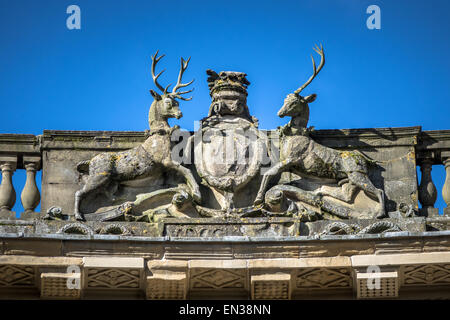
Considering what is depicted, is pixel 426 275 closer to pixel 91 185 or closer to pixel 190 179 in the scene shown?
pixel 190 179

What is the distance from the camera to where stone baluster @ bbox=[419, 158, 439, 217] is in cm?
1916

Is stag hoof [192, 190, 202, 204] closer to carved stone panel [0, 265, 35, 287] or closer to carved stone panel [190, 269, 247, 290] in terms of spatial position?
carved stone panel [190, 269, 247, 290]

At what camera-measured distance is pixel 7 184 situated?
1939cm

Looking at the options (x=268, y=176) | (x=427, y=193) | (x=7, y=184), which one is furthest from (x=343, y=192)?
(x=7, y=184)

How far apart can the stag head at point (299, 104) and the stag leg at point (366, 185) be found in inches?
45.2

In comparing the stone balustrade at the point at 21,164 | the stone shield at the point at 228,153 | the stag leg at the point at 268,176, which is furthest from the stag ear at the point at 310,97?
the stone balustrade at the point at 21,164

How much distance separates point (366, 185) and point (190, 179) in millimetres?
2606

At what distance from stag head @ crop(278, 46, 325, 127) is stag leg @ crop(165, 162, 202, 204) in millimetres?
1659

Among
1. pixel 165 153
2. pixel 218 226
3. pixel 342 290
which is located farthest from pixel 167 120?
pixel 342 290

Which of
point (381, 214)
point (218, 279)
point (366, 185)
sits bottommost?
point (218, 279)

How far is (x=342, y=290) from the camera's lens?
60.4 ft

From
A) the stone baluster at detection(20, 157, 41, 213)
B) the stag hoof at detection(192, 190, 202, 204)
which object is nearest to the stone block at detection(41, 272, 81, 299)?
the stone baluster at detection(20, 157, 41, 213)
